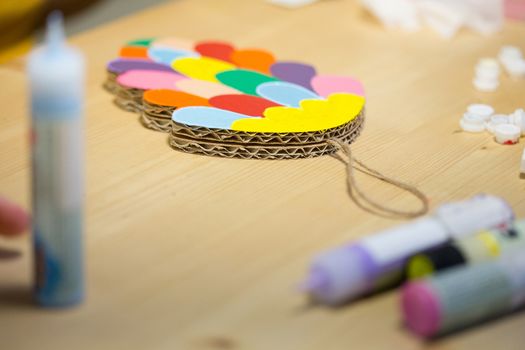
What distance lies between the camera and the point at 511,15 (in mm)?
1345

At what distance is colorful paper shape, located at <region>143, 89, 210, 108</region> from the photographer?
0.94 m

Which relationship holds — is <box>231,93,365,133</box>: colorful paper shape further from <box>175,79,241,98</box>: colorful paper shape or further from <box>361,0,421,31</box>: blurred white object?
<box>361,0,421,31</box>: blurred white object

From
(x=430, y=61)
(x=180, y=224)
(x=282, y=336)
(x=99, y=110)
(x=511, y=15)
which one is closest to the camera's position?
(x=282, y=336)

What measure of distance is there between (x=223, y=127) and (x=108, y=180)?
0.13m

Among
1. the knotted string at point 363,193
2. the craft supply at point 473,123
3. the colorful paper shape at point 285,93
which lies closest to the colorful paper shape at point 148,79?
the colorful paper shape at point 285,93

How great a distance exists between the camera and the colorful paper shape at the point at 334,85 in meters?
1.00

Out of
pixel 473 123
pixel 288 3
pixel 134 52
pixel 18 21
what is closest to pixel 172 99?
pixel 134 52

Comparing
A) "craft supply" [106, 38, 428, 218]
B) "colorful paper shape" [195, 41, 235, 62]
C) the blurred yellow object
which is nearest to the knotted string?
"craft supply" [106, 38, 428, 218]

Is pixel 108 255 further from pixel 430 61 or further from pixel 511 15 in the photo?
A: pixel 511 15

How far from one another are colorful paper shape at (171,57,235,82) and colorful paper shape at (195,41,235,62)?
20 millimetres

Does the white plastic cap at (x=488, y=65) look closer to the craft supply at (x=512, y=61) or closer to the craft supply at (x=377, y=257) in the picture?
the craft supply at (x=512, y=61)

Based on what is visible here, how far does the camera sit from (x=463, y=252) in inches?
26.6

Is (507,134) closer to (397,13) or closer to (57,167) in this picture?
(397,13)

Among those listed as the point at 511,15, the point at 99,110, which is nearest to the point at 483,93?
the point at 511,15
